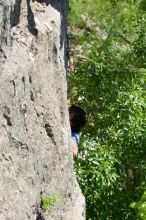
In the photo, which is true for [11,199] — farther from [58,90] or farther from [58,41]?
[58,41]

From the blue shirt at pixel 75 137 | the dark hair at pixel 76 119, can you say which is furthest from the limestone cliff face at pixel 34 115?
the blue shirt at pixel 75 137

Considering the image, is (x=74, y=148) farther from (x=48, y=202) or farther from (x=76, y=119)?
(x=48, y=202)

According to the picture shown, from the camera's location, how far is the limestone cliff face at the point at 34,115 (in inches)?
199

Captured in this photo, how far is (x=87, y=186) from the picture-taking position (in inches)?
287

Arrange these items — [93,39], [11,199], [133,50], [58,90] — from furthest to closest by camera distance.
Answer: [93,39] < [133,50] < [58,90] < [11,199]

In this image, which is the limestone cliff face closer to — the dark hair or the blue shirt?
the dark hair

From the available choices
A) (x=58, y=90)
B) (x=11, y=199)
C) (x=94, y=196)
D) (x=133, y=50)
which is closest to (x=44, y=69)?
(x=58, y=90)

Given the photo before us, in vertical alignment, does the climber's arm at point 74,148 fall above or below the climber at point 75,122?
below

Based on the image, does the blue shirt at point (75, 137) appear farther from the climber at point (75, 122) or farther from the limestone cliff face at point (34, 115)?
the limestone cliff face at point (34, 115)

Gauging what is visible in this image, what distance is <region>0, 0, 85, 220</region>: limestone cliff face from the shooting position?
5051 mm

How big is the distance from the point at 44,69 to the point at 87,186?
1986 millimetres

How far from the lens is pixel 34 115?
5.68m

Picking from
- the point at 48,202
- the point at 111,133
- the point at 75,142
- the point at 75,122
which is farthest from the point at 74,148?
the point at 48,202

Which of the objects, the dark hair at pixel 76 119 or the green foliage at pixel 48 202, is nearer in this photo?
the green foliage at pixel 48 202
